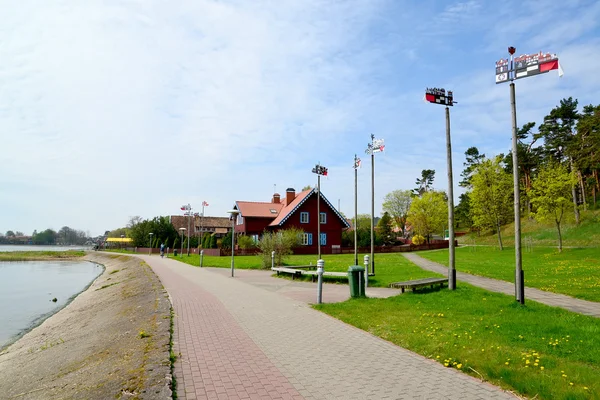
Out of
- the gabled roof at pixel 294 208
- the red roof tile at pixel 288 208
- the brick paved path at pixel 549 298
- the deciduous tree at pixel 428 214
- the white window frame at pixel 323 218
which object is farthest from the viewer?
the deciduous tree at pixel 428 214

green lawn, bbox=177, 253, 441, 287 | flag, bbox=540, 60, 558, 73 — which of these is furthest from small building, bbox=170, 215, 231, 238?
flag, bbox=540, 60, 558, 73

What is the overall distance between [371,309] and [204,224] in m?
71.4

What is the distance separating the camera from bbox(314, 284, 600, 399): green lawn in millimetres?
5172

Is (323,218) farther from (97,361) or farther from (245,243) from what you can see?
(97,361)

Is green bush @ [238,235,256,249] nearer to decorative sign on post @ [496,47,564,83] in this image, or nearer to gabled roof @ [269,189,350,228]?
gabled roof @ [269,189,350,228]

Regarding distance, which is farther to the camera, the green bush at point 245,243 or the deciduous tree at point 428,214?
the deciduous tree at point 428,214

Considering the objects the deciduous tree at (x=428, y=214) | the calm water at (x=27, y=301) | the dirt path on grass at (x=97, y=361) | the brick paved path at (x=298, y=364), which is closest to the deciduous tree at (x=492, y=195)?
the deciduous tree at (x=428, y=214)

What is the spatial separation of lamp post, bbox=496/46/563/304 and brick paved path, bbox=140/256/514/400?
454cm

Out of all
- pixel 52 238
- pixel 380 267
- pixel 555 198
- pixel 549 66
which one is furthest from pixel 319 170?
pixel 52 238

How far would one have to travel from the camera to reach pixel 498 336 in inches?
278

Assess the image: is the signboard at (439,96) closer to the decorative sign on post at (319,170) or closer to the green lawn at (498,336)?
the green lawn at (498,336)

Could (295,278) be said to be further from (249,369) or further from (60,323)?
(249,369)

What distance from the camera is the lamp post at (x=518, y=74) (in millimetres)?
9875

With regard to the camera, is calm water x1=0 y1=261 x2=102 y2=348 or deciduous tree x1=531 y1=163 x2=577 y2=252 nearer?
calm water x1=0 y1=261 x2=102 y2=348
